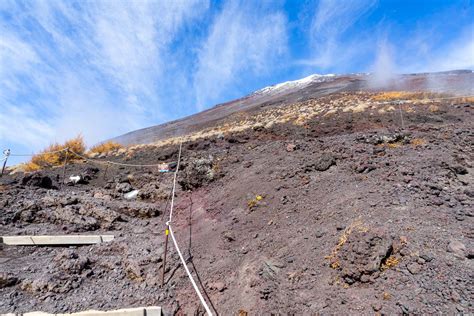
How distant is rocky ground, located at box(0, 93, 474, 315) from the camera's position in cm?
326

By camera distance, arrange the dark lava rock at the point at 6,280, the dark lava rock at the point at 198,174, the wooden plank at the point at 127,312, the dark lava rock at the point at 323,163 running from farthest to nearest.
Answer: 1. the dark lava rock at the point at 198,174
2. the dark lava rock at the point at 323,163
3. the dark lava rock at the point at 6,280
4. the wooden plank at the point at 127,312

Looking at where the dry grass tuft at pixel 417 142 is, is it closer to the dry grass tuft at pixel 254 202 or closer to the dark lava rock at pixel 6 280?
the dry grass tuft at pixel 254 202

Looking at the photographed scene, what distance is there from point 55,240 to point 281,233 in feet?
17.7

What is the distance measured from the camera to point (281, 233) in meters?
4.97

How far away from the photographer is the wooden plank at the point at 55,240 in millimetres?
6387

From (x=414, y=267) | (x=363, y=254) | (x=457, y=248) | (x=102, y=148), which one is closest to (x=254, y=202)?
(x=363, y=254)

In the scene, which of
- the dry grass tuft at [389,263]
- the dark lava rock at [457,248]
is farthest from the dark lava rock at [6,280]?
the dark lava rock at [457,248]

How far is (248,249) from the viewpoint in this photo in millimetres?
4957

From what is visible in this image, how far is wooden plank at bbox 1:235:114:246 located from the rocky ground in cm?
21

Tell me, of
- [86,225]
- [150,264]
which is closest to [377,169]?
[150,264]

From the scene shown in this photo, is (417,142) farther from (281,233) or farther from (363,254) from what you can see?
(363,254)

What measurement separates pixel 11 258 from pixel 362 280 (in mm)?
6891

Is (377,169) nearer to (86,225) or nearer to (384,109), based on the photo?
(86,225)

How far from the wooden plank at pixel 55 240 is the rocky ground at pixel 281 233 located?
8.2 inches
